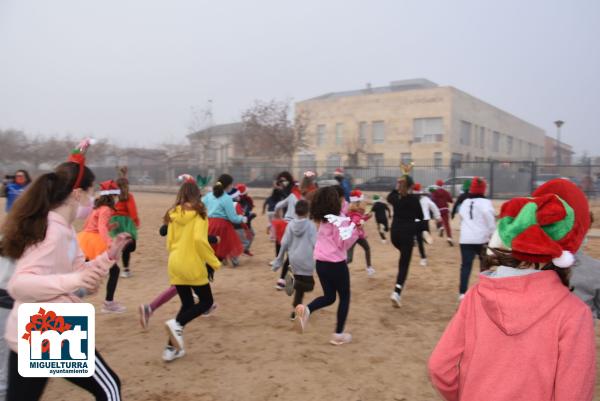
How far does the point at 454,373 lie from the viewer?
179 cm

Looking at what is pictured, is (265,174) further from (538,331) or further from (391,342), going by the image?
(538,331)

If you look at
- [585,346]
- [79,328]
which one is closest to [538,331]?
[585,346]

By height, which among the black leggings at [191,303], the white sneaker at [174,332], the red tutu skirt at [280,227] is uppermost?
the red tutu skirt at [280,227]

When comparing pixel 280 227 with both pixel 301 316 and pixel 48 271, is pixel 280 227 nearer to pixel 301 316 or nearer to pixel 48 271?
pixel 301 316

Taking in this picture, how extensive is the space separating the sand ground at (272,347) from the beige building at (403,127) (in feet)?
101

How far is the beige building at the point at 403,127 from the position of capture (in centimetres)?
3938

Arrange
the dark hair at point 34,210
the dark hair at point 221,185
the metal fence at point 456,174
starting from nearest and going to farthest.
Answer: the dark hair at point 34,210 < the dark hair at point 221,185 < the metal fence at point 456,174

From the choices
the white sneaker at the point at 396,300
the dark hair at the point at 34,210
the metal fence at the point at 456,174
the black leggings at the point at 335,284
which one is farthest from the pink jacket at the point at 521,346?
the metal fence at the point at 456,174

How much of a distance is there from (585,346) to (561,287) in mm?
219

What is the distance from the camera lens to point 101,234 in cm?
524

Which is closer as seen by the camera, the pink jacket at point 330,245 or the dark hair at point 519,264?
the dark hair at point 519,264

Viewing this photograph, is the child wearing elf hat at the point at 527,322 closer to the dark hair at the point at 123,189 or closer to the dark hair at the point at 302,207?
the dark hair at the point at 302,207

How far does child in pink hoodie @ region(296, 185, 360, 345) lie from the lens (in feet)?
15.3

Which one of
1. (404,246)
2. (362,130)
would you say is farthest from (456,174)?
(404,246)
